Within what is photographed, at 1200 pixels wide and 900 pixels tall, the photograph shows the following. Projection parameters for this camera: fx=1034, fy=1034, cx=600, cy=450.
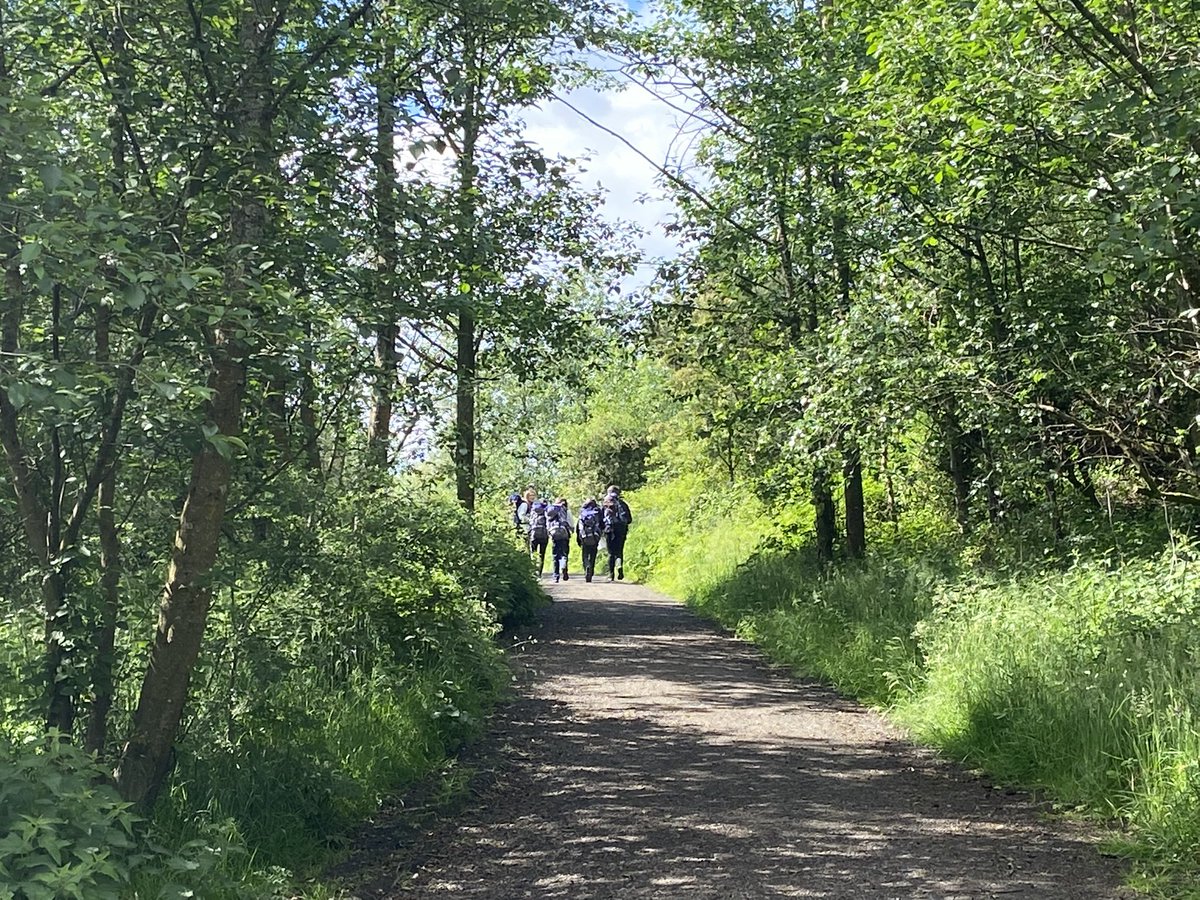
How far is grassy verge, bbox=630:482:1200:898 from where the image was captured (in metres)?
5.36

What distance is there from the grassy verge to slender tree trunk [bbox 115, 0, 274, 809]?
15.5ft

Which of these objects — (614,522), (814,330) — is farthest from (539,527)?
(814,330)

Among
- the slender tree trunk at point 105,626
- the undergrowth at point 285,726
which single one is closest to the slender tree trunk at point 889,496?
the undergrowth at point 285,726

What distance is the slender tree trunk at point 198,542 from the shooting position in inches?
199

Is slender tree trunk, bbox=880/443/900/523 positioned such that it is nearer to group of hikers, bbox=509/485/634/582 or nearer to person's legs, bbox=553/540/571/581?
group of hikers, bbox=509/485/634/582

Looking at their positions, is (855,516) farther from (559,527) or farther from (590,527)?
(590,527)

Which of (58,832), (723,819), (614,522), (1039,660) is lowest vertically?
(723,819)

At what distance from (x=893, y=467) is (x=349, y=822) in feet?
31.6

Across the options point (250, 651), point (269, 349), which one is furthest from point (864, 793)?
point (269, 349)

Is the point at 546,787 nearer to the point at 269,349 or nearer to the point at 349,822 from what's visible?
the point at 349,822

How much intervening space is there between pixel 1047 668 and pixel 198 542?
18.0 feet

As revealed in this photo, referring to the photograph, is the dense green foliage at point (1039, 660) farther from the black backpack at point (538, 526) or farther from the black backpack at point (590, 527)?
the black backpack at point (590, 527)

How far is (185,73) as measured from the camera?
199 inches

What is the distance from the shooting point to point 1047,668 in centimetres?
703
